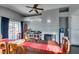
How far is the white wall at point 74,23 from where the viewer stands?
2.66 meters

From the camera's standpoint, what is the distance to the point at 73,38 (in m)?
2.66

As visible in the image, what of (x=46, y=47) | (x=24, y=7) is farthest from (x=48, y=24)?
(x=24, y=7)

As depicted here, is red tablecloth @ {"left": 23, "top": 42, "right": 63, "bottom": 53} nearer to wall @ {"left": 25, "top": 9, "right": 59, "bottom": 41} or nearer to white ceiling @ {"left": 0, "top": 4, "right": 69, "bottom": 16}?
wall @ {"left": 25, "top": 9, "right": 59, "bottom": 41}

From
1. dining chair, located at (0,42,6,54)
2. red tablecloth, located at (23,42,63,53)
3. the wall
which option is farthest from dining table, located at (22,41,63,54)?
dining chair, located at (0,42,6,54)

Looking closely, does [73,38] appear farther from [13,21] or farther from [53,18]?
[13,21]

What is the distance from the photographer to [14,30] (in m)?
2.80

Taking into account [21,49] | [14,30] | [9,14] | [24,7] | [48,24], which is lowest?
[21,49]

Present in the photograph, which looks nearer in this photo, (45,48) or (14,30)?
(45,48)

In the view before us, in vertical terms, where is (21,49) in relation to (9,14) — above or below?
below

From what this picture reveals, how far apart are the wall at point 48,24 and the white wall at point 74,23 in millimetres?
257

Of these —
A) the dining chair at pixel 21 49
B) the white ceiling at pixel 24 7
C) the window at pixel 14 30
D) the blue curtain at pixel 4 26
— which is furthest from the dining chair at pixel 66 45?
the blue curtain at pixel 4 26

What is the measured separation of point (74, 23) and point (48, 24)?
446 millimetres

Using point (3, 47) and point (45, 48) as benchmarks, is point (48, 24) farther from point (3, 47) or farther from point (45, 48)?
point (3, 47)

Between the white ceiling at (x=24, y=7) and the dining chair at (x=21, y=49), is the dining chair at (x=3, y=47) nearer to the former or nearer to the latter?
the dining chair at (x=21, y=49)
